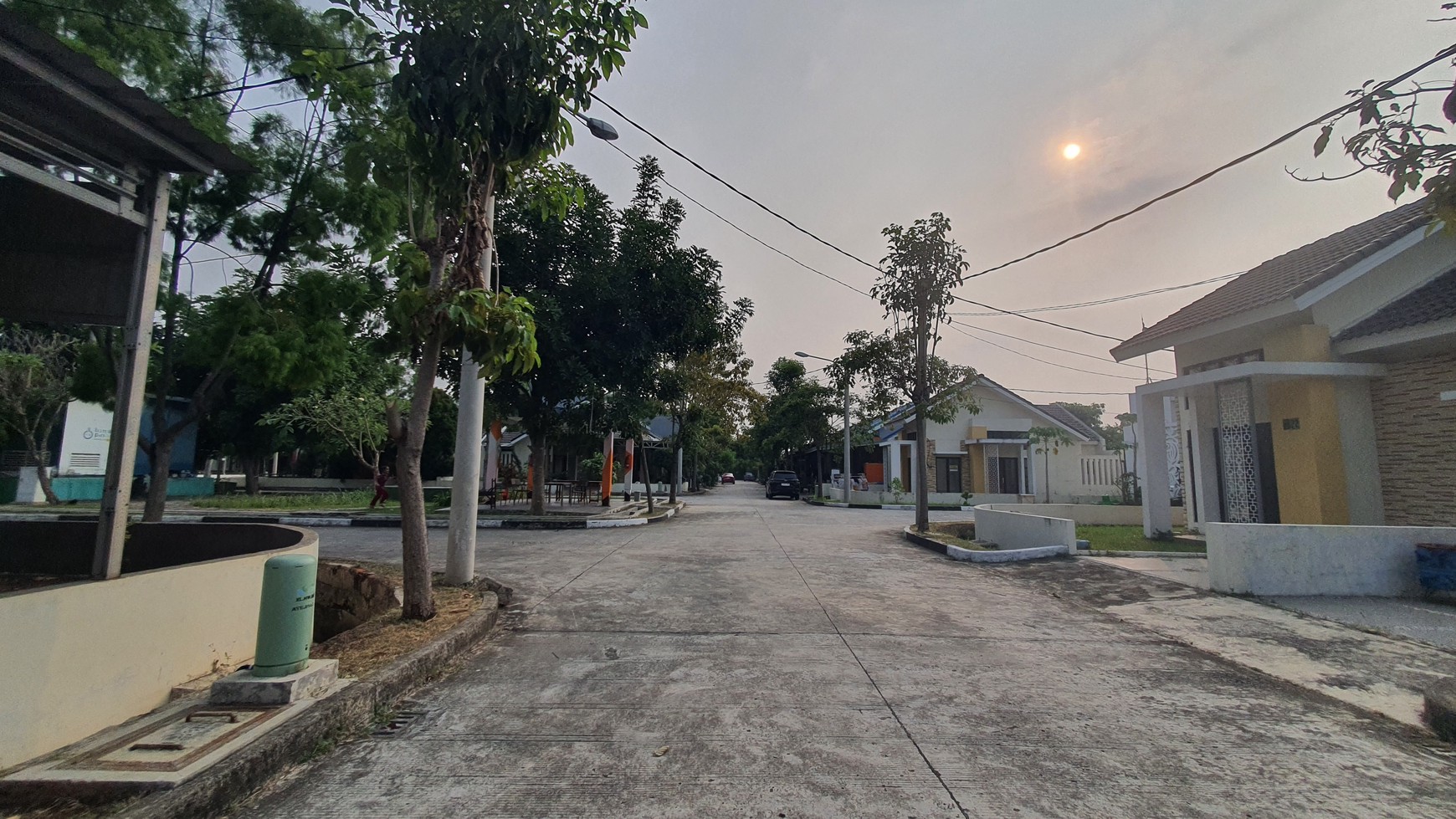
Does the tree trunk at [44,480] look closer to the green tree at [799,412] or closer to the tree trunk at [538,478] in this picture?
the tree trunk at [538,478]

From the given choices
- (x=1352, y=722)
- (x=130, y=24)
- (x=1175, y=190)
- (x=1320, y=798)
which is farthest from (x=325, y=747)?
(x=1175, y=190)

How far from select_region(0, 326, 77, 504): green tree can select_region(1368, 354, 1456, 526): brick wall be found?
28671 mm

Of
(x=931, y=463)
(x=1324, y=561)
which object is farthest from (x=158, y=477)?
(x=931, y=463)

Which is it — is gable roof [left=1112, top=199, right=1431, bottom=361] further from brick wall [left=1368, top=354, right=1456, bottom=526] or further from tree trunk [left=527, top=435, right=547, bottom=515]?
tree trunk [left=527, top=435, right=547, bottom=515]

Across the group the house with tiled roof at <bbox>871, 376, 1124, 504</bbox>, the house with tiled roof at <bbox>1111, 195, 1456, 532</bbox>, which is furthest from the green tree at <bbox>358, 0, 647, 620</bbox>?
the house with tiled roof at <bbox>871, 376, 1124, 504</bbox>

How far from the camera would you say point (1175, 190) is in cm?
872

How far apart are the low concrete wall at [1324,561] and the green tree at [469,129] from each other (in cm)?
820

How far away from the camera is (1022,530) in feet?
39.5

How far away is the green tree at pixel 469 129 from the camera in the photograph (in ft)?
17.1

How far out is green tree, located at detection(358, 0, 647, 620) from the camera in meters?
5.23

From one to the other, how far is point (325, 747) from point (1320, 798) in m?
4.87

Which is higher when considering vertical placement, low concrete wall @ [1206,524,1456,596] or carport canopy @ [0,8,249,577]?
carport canopy @ [0,8,249,577]

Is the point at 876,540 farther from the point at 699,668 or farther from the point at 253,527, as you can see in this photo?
the point at 253,527

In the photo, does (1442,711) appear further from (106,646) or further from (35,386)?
(35,386)
